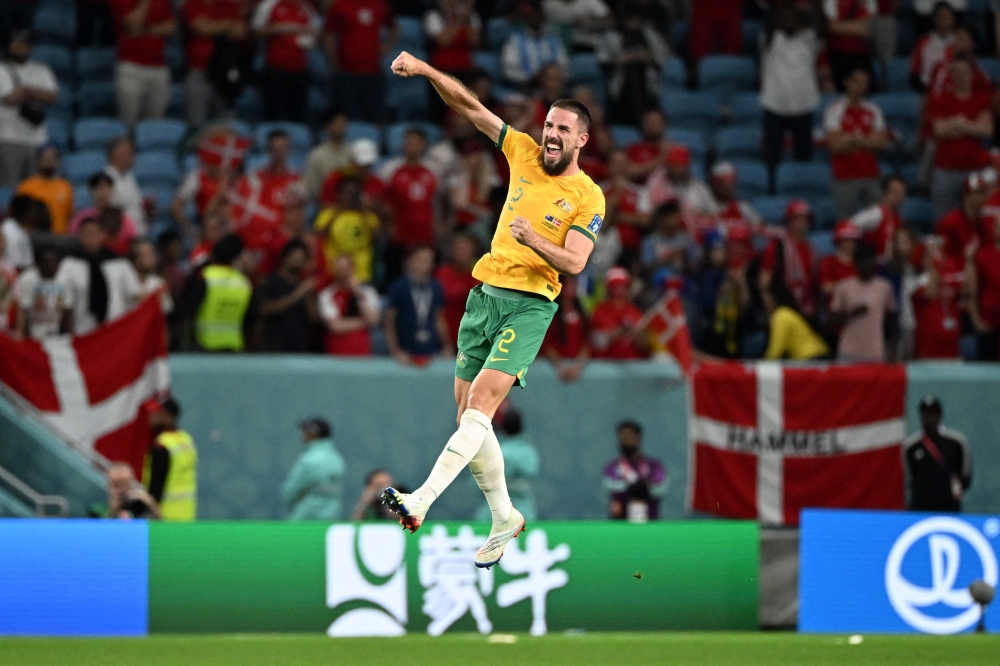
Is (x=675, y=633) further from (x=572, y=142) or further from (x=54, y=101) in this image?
(x=54, y=101)

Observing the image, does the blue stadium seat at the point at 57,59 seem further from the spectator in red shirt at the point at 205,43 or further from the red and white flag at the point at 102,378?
the red and white flag at the point at 102,378

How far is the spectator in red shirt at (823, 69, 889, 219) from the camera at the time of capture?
712 inches

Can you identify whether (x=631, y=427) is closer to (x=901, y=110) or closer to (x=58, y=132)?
(x=901, y=110)

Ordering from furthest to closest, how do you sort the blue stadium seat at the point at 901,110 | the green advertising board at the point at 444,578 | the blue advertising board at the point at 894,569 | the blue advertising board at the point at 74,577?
the blue stadium seat at the point at 901,110 < the blue advertising board at the point at 894,569 < the green advertising board at the point at 444,578 < the blue advertising board at the point at 74,577

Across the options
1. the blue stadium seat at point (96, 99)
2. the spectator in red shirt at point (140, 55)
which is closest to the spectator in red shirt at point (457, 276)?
the spectator in red shirt at point (140, 55)

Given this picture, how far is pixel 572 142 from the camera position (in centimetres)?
874

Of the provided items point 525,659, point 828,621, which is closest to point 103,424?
point 525,659

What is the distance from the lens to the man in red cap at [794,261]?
635 inches

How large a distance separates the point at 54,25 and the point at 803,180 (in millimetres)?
9381

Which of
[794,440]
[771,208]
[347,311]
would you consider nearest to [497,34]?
[771,208]

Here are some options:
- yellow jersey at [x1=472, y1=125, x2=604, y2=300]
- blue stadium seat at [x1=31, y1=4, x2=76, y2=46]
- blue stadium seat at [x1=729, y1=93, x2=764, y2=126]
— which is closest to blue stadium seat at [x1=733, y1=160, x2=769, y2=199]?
blue stadium seat at [x1=729, y1=93, x2=764, y2=126]

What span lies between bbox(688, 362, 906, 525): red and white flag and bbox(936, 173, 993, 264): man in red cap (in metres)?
1.64

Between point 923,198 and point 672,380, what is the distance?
186 inches

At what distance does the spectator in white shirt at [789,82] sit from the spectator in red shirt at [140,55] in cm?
703
